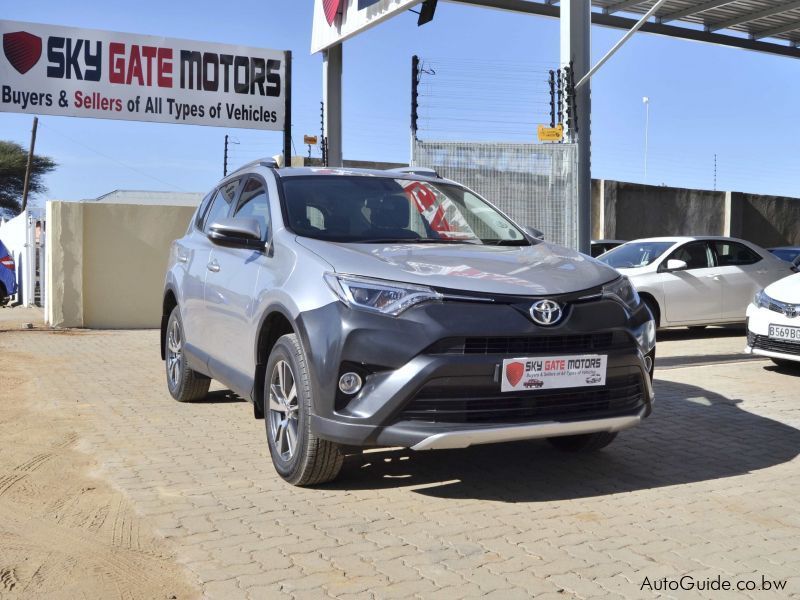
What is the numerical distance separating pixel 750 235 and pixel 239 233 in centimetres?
2431

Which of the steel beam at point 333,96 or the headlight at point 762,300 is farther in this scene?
the steel beam at point 333,96

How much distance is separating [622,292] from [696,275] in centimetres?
788

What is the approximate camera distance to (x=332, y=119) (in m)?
12.2

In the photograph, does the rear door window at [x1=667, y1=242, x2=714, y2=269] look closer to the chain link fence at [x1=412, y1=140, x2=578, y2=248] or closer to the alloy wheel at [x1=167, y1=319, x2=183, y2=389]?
the chain link fence at [x1=412, y1=140, x2=578, y2=248]

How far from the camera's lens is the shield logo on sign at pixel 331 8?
11.5 meters

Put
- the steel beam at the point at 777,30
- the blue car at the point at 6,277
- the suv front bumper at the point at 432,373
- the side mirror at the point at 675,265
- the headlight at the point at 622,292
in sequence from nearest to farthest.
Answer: the suv front bumper at the point at 432,373, the headlight at the point at 622,292, the side mirror at the point at 675,265, the blue car at the point at 6,277, the steel beam at the point at 777,30

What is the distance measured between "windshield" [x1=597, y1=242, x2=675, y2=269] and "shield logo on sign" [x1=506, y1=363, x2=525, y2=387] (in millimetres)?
8353

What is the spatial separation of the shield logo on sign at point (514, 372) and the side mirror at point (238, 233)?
1.83 metres

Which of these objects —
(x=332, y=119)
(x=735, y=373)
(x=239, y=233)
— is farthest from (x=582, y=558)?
(x=332, y=119)

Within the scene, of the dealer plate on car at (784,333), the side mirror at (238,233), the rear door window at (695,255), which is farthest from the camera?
the rear door window at (695,255)

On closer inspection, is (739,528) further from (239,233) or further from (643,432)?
(239,233)

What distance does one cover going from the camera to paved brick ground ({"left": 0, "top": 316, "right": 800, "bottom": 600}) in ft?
11.7

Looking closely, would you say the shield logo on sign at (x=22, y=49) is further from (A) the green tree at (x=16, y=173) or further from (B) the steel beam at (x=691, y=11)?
(A) the green tree at (x=16, y=173)

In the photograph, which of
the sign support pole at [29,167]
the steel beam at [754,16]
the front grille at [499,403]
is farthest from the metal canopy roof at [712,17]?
the sign support pole at [29,167]
